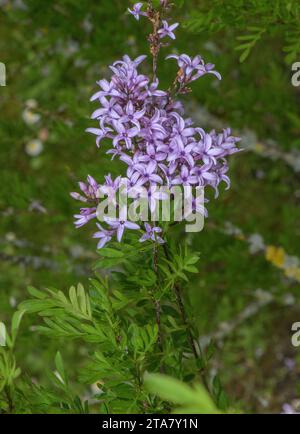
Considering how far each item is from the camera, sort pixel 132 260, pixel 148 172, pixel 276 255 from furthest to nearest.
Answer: pixel 276 255, pixel 132 260, pixel 148 172

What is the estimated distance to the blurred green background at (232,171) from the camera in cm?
248

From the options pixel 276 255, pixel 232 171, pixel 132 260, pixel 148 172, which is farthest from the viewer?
pixel 232 171

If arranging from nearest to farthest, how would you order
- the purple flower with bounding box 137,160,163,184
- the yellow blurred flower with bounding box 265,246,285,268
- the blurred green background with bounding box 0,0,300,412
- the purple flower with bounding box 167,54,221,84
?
the purple flower with bounding box 137,160,163,184 → the purple flower with bounding box 167,54,221,84 → the blurred green background with bounding box 0,0,300,412 → the yellow blurred flower with bounding box 265,246,285,268

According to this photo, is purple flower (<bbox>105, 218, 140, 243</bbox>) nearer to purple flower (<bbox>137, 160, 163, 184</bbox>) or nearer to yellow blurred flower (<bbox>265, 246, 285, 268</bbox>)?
purple flower (<bbox>137, 160, 163, 184</bbox>)

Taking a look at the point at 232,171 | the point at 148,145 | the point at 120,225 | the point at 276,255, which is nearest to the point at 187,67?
the point at 148,145

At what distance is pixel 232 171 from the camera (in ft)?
12.6

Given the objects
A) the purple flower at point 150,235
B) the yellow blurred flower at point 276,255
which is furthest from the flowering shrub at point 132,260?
the yellow blurred flower at point 276,255

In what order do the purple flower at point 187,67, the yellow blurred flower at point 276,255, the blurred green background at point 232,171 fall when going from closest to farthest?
the purple flower at point 187,67 → the blurred green background at point 232,171 → the yellow blurred flower at point 276,255

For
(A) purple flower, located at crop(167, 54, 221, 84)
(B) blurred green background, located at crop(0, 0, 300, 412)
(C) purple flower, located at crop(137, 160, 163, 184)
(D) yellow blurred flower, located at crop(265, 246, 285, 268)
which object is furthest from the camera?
(D) yellow blurred flower, located at crop(265, 246, 285, 268)

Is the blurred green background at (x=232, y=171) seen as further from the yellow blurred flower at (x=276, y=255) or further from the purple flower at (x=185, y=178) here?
the purple flower at (x=185, y=178)

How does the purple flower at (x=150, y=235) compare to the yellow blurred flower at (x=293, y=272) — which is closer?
the purple flower at (x=150, y=235)

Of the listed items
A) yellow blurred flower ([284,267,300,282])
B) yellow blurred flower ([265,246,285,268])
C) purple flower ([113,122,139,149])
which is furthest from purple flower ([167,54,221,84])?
yellow blurred flower ([284,267,300,282])

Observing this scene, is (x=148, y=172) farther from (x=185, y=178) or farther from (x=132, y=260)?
(x=132, y=260)

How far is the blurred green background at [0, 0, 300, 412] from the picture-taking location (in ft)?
8.13
